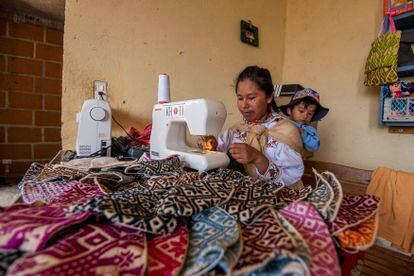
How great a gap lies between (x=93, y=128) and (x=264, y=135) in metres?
0.75

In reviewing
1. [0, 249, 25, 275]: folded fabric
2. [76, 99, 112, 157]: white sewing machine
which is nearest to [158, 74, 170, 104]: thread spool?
[76, 99, 112, 157]: white sewing machine

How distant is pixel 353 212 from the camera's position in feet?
1.42

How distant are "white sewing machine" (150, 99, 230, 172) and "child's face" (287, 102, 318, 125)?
825 millimetres

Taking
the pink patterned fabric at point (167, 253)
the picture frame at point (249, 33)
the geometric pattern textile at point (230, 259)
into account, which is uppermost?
the picture frame at point (249, 33)

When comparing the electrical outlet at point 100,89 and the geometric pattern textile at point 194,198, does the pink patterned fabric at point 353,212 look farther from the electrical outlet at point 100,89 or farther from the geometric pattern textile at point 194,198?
the electrical outlet at point 100,89

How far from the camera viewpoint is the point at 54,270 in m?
0.25

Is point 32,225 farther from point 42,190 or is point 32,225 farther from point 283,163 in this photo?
point 283,163

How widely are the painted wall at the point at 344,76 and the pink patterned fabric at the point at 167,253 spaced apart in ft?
5.28

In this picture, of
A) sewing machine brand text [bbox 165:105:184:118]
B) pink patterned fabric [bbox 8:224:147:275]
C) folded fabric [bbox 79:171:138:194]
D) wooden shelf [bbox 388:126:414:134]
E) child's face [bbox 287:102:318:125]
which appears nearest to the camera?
pink patterned fabric [bbox 8:224:147:275]

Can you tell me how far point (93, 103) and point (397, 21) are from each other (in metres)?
1.63

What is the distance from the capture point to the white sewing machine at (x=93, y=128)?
0.91 m

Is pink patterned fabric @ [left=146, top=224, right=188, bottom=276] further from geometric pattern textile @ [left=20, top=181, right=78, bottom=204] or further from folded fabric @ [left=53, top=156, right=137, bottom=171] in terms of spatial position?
folded fabric @ [left=53, top=156, right=137, bottom=171]

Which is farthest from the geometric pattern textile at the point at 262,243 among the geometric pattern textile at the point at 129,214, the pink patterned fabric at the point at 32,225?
the pink patterned fabric at the point at 32,225

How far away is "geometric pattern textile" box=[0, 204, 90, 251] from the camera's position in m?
0.28
